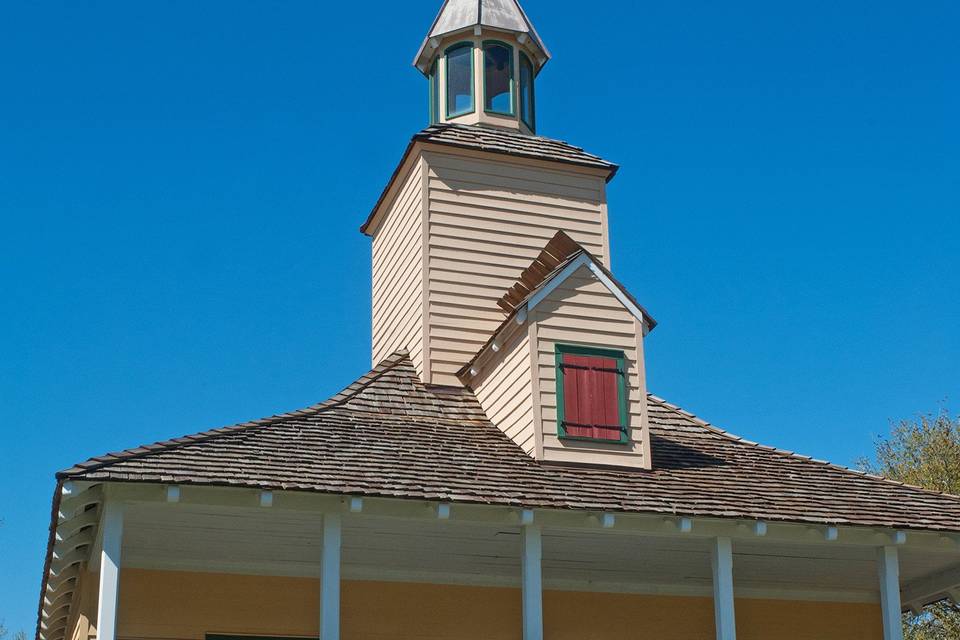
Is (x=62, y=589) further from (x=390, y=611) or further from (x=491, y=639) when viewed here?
(x=491, y=639)

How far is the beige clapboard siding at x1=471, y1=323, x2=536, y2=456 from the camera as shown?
1661 centimetres

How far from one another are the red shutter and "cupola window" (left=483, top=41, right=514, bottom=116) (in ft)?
21.4

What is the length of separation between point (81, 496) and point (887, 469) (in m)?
26.3

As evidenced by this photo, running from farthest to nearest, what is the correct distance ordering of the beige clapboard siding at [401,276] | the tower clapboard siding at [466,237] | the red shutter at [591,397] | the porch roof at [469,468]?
the beige clapboard siding at [401,276] < the tower clapboard siding at [466,237] < the red shutter at [591,397] < the porch roof at [469,468]

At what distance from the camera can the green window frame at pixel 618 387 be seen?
16453 millimetres

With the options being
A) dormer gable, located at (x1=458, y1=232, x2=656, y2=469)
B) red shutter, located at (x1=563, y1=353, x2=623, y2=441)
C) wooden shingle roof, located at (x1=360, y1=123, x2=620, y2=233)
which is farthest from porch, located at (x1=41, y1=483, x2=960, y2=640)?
wooden shingle roof, located at (x1=360, y1=123, x2=620, y2=233)

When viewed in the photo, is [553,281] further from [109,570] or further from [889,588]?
[109,570]

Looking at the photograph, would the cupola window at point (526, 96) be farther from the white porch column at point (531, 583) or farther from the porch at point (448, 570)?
the white porch column at point (531, 583)

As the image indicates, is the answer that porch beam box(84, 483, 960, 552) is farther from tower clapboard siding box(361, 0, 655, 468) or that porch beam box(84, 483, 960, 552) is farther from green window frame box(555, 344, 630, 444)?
green window frame box(555, 344, 630, 444)

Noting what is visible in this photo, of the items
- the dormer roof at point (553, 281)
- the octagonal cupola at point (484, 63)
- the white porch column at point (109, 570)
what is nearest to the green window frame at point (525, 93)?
the octagonal cupola at point (484, 63)

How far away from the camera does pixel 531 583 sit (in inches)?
581

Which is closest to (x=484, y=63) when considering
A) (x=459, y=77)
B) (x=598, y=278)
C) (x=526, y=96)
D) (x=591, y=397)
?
(x=459, y=77)

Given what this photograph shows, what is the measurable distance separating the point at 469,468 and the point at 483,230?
18.4 ft

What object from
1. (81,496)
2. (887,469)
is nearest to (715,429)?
(81,496)
